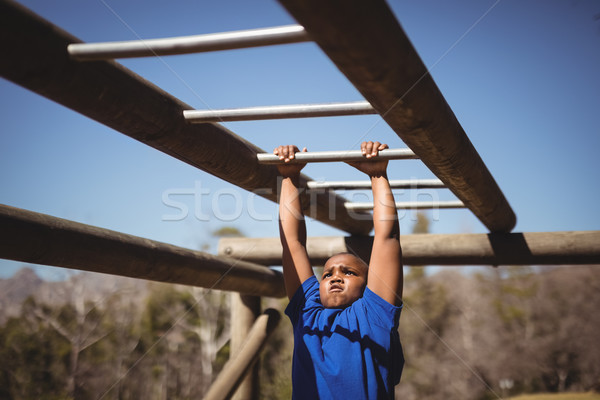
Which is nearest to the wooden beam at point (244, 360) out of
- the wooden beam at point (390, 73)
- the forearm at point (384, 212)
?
the forearm at point (384, 212)

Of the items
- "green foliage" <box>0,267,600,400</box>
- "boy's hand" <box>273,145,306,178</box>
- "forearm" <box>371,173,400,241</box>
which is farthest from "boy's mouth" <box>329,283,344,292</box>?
"green foliage" <box>0,267,600,400</box>

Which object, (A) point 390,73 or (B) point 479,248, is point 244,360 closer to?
(B) point 479,248

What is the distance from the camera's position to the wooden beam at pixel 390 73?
97cm

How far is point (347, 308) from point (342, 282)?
0.13 metres

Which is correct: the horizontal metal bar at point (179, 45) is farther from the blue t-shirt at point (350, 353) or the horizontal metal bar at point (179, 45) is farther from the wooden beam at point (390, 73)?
the blue t-shirt at point (350, 353)

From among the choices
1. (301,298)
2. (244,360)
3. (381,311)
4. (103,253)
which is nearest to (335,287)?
(301,298)

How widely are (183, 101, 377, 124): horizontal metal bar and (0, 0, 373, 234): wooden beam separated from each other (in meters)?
0.15

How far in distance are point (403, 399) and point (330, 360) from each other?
819 inches

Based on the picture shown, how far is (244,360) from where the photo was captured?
11.4 feet

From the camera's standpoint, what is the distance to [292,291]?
2.20 m

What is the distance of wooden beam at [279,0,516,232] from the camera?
97cm

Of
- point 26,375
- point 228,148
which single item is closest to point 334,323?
point 228,148

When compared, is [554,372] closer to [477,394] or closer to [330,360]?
[477,394]

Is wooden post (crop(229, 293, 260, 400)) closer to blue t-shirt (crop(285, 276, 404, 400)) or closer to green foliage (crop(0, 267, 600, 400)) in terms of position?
blue t-shirt (crop(285, 276, 404, 400))
